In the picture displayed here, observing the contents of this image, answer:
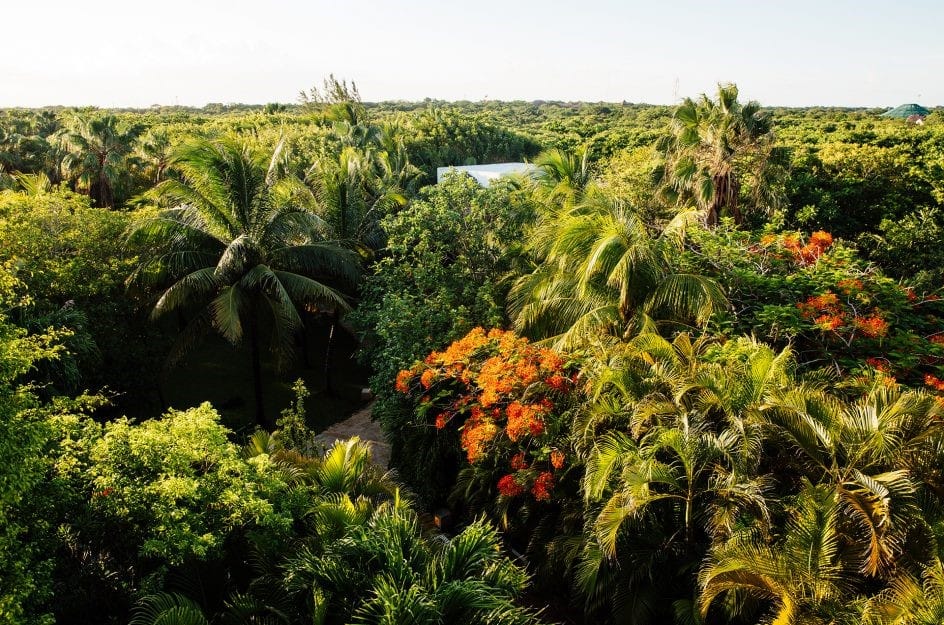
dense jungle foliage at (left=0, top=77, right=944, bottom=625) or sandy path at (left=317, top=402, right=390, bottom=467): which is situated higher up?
dense jungle foliage at (left=0, top=77, right=944, bottom=625)

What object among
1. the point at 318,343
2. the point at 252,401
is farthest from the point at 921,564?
the point at 318,343

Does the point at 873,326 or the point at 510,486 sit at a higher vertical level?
the point at 873,326

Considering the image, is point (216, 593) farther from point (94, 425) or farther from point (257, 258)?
point (257, 258)

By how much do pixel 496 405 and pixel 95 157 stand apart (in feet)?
85.8

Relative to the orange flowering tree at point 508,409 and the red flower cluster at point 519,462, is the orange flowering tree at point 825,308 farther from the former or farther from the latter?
the red flower cluster at point 519,462

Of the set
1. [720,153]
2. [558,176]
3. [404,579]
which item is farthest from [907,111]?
[404,579]

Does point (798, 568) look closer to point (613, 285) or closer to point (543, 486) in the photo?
point (543, 486)

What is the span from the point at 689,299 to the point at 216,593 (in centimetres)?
712

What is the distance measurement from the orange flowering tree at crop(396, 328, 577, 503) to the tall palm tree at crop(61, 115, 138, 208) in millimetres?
23815

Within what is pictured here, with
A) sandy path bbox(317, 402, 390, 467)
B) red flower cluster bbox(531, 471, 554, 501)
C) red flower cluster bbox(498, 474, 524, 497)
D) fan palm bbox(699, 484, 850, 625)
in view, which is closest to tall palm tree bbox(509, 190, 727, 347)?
red flower cluster bbox(531, 471, 554, 501)

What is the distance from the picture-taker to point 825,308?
8.30 metres

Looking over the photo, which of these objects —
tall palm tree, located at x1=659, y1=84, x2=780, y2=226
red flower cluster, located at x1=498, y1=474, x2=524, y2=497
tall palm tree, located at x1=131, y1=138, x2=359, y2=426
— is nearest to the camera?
red flower cluster, located at x1=498, y1=474, x2=524, y2=497

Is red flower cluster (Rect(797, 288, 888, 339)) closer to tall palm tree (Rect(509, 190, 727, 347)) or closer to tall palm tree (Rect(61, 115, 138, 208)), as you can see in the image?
tall palm tree (Rect(509, 190, 727, 347))

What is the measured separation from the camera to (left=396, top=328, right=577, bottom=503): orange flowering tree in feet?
25.6
